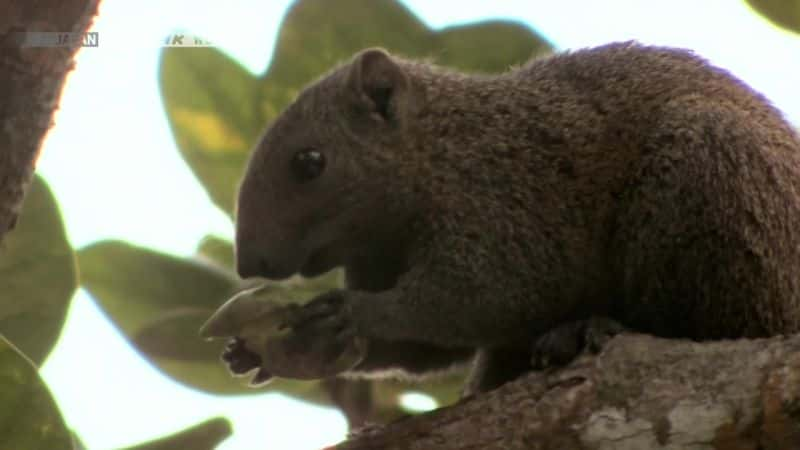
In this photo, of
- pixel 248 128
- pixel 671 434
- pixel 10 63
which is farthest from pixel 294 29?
pixel 671 434

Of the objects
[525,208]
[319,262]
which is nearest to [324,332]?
[319,262]

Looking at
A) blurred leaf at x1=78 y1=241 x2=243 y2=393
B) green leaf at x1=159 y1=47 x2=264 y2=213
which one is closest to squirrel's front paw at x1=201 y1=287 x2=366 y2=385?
blurred leaf at x1=78 y1=241 x2=243 y2=393

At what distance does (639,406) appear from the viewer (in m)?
3.38

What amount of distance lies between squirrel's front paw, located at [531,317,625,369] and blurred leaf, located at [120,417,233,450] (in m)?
1.00

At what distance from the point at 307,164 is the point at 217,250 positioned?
3.08ft

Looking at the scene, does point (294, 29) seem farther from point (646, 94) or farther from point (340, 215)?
point (646, 94)

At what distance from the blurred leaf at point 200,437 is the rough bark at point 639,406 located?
14.7 inches

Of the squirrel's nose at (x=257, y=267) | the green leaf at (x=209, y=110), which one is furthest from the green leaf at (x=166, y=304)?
the green leaf at (x=209, y=110)

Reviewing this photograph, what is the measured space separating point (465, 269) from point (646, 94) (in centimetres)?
99

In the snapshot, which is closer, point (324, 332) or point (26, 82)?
point (26, 82)

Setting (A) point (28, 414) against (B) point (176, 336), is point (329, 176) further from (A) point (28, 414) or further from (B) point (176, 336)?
(A) point (28, 414)

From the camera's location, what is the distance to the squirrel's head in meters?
4.58

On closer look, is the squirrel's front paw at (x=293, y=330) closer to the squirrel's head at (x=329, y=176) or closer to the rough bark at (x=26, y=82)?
the squirrel's head at (x=329, y=176)

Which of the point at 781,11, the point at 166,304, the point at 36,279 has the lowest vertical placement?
the point at 166,304
